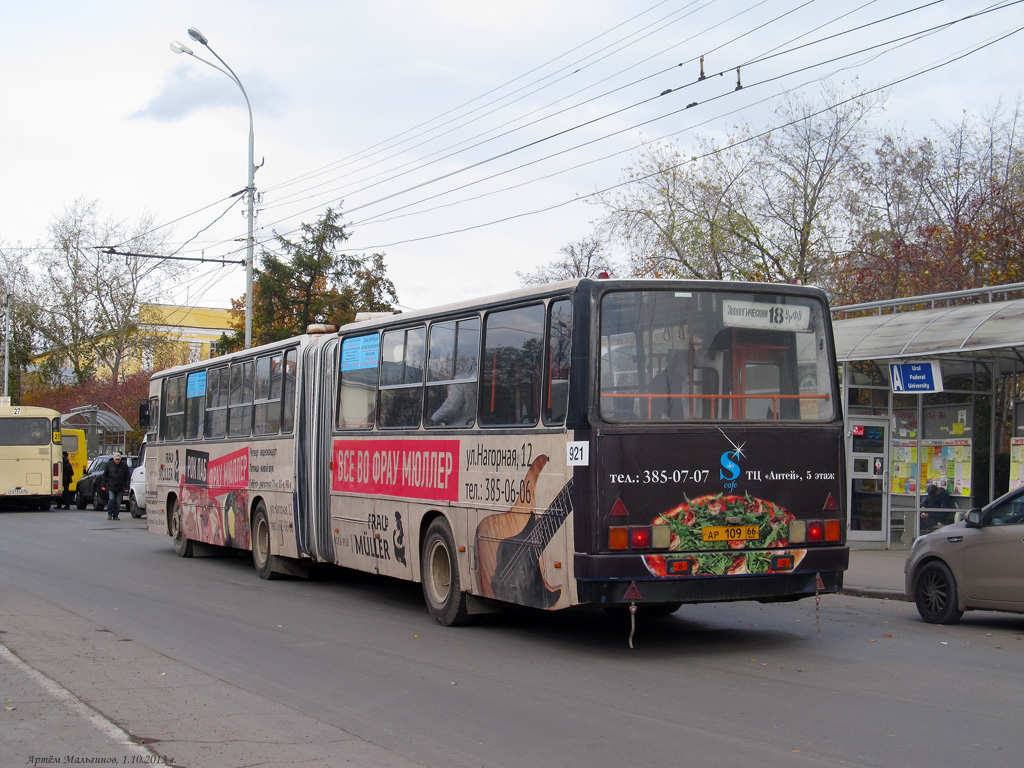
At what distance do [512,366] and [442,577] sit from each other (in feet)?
8.40

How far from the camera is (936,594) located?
36.6ft

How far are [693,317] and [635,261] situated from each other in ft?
97.8

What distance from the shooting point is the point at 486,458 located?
33.3 feet

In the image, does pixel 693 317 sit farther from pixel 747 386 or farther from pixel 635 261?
pixel 635 261

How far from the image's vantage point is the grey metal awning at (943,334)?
16.6 meters

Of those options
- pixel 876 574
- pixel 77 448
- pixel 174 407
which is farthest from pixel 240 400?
pixel 77 448

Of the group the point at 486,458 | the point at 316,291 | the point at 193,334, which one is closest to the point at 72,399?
the point at 316,291

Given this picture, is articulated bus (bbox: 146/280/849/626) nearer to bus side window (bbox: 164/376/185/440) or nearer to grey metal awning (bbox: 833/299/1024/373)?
grey metal awning (bbox: 833/299/1024/373)

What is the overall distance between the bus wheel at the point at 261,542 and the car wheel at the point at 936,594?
28.4 ft

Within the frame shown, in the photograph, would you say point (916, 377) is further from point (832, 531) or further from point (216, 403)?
point (216, 403)

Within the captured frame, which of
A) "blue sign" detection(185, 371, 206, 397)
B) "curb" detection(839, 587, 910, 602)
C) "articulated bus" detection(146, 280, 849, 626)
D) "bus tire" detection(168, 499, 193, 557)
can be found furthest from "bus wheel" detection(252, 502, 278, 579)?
"curb" detection(839, 587, 910, 602)

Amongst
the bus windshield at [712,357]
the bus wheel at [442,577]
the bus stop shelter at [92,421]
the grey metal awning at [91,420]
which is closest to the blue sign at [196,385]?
the bus wheel at [442,577]

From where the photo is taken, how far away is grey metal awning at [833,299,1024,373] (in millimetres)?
16594

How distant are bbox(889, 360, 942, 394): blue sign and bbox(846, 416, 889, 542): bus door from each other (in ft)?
5.37
